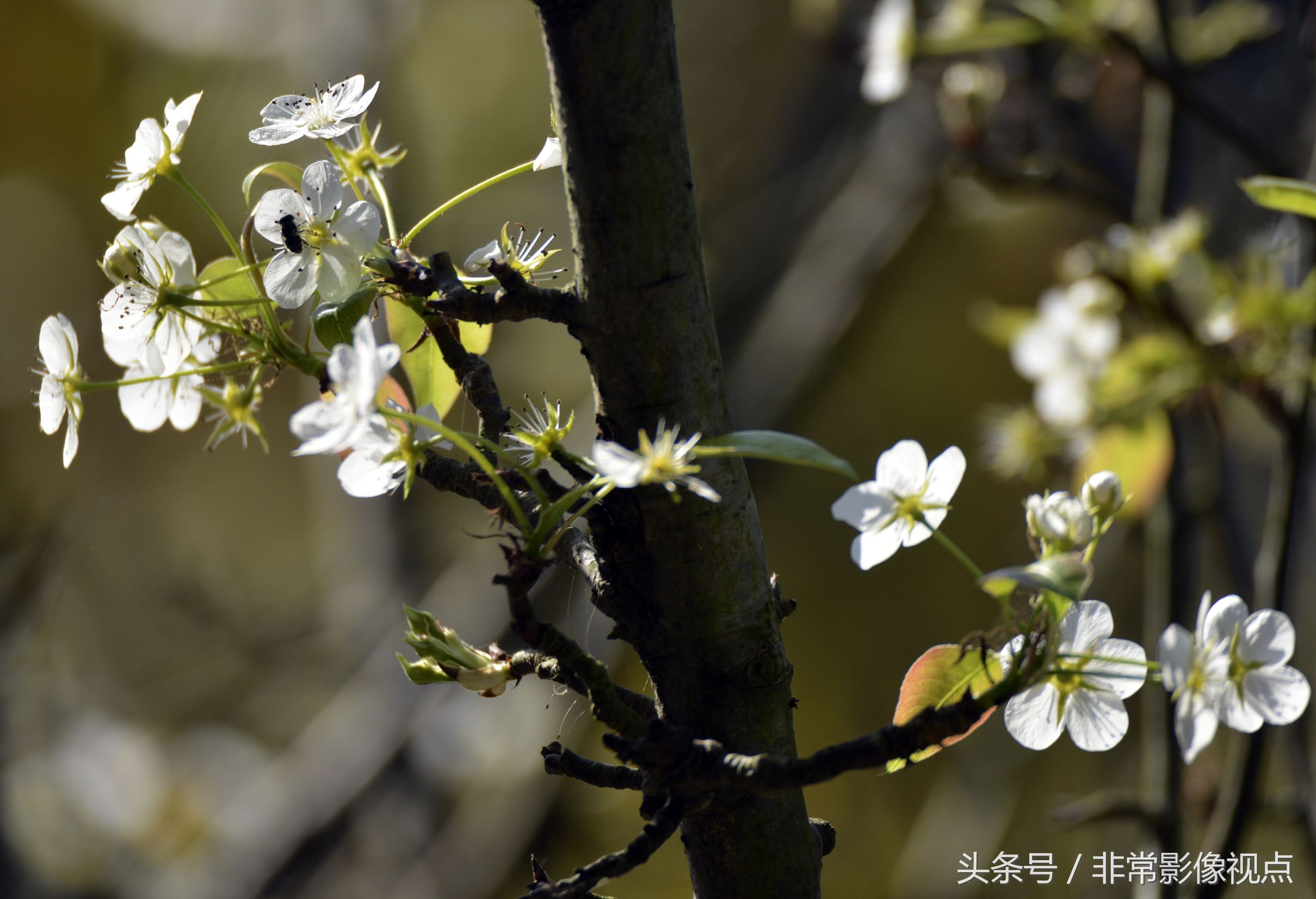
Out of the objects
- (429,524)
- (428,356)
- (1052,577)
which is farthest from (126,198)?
(429,524)

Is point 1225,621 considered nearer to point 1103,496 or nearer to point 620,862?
point 1103,496

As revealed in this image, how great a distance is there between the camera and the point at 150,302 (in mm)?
372

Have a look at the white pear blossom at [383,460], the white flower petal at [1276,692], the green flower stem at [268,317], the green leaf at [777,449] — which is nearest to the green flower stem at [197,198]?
the green flower stem at [268,317]

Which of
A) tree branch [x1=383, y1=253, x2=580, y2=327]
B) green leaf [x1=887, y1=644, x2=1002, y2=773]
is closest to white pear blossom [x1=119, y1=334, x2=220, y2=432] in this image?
tree branch [x1=383, y1=253, x2=580, y2=327]

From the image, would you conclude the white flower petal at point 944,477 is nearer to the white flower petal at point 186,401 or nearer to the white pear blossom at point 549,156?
the white pear blossom at point 549,156

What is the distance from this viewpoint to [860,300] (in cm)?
167

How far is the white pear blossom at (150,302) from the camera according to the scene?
0.34 m

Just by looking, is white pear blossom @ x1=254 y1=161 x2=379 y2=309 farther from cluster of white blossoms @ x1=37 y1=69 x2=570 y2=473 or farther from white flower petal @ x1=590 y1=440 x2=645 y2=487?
white flower petal @ x1=590 y1=440 x2=645 y2=487

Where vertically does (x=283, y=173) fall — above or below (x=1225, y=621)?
above

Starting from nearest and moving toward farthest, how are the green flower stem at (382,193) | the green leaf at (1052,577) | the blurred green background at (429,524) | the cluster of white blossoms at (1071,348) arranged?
the green leaf at (1052,577) → the green flower stem at (382,193) → the cluster of white blossoms at (1071,348) → the blurred green background at (429,524)

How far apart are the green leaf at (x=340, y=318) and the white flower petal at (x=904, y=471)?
0.20 m

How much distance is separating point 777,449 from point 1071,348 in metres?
0.81

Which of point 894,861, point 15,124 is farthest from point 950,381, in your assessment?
point 15,124

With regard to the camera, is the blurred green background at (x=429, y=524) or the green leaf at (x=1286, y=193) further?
the blurred green background at (x=429, y=524)
